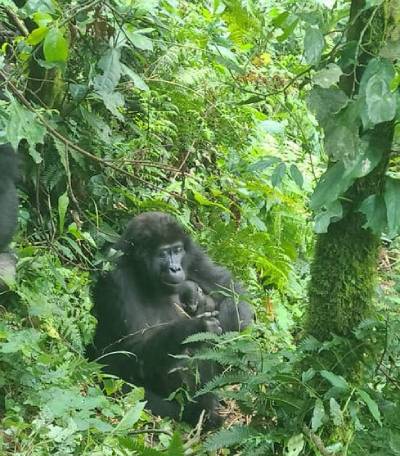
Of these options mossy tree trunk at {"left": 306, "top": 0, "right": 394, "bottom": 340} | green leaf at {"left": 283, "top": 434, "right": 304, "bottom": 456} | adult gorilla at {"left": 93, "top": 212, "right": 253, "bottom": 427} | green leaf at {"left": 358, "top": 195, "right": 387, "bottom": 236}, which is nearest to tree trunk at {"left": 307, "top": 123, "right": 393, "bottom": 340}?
mossy tree trunk at {"left": 306, "top": 0, "right": 394, "bottom": 340}

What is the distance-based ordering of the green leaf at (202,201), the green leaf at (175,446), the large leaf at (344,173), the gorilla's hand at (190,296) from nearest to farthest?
the green leaf at (175,446), the large leaf at (344,173), the gorilla's hand at (190,296), the green leaf at (202,201)

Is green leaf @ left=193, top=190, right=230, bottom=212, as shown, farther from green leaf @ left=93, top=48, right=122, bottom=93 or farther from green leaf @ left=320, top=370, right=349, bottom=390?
green leaf @ left=320, top=370, right=349, bottom=390

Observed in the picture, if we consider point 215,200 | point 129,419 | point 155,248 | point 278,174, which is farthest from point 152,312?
point 278,174

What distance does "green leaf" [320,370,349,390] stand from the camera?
2.94 metres

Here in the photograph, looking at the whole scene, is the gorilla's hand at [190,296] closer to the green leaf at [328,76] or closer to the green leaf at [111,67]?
the green leaf at [111,67]

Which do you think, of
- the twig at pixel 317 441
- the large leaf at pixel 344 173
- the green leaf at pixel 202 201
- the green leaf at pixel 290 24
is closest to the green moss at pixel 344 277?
the large leaf at pixel 344 173

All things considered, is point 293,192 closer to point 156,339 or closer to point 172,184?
point 172,184

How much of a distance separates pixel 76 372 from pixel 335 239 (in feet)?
4.36

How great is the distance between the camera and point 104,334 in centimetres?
518

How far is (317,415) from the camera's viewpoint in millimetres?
2920

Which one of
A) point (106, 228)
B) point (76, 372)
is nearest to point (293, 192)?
point (106, 228)

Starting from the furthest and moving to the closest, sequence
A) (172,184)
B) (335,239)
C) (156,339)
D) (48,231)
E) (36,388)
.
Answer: (172,184), (48,231), (156,339), (36,388), (335,239)

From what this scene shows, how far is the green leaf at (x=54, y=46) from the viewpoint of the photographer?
3162mm

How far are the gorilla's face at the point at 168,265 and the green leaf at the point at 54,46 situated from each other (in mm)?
2347
